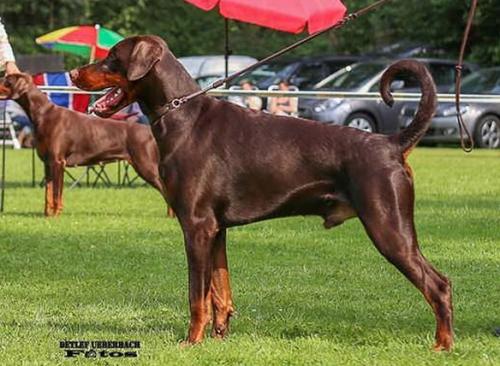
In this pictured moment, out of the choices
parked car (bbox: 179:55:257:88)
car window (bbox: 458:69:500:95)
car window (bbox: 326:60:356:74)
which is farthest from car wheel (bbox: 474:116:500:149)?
parked car (bbox: 179:55:257:88)

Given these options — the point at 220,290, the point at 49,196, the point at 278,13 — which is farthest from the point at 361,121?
the point at 220,290

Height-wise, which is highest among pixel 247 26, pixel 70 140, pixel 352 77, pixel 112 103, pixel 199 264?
pixel 112 103

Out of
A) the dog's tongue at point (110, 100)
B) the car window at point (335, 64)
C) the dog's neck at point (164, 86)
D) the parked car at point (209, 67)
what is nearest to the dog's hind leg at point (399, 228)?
the dog's neck at point (164, 86)

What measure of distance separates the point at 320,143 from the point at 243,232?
5.57m

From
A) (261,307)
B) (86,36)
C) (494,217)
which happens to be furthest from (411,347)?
(86,36)

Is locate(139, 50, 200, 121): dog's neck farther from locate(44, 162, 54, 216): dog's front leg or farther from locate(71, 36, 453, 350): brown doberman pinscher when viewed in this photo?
locate(44, 162, 54, 216): dog's front leg

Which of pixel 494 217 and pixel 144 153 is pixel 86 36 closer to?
pixel 144 153

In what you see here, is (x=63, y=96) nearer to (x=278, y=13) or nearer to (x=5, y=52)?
(x=278, y=13)

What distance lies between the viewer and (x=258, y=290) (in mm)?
8445

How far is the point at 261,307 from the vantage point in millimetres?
7836

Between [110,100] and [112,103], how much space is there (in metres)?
0.02

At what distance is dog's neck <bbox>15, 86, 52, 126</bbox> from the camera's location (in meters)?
14.1

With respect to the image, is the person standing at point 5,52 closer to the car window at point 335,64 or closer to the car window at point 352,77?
the car window at point 352,77

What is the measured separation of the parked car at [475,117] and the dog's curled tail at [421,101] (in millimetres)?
18140
